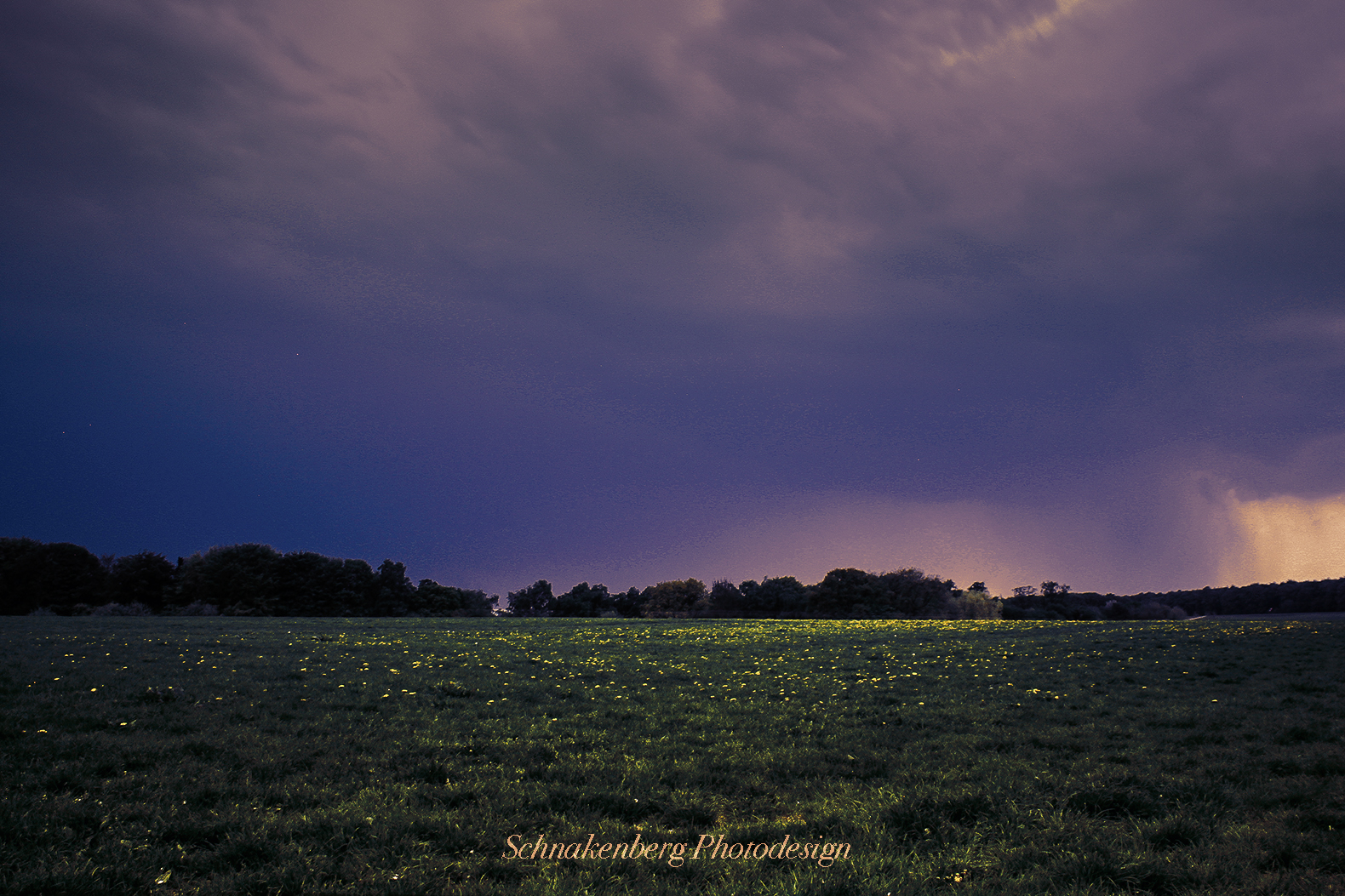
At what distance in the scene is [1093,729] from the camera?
13141 millimetres

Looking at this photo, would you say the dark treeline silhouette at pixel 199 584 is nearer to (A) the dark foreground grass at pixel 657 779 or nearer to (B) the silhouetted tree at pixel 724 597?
(B) the silhouetted tree at pixel 724 597

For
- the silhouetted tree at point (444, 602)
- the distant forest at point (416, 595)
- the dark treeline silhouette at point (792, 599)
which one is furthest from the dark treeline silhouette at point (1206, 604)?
the silhouetted tree at point (444, 602)

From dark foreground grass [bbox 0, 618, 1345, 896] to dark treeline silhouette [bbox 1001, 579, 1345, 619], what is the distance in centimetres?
10522

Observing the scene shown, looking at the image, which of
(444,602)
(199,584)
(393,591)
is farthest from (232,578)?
(444,602)

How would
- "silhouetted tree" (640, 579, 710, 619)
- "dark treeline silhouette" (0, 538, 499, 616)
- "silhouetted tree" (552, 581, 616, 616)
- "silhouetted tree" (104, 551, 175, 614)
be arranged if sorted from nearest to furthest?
"dark treeline silhouette" (0, 538, 499, 616) → "silhouetted tree" (104, 551, 175, 614) → "silhouetted tree" (552, 581, 616, 616) → "silhouetted tree" (640, 579, 710, 619)

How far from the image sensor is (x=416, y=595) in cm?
11188

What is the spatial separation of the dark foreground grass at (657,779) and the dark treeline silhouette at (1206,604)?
345 feet

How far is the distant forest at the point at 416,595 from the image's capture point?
82.6 metres

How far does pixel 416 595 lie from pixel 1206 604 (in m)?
141

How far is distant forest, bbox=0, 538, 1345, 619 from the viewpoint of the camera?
82.6 metres

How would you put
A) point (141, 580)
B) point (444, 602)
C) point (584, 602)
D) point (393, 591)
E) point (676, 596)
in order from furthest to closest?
1. point (676, 596)
2. point (584, 602)
3. point (444, 602)
4. point (393, 591)
5. point (141, 580)

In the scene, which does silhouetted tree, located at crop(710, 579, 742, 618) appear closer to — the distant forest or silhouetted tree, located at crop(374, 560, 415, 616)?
the distant forest

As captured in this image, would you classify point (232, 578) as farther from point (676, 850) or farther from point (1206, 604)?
point (1206, 604)

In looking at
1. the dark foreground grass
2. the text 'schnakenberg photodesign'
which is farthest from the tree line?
→ the text 'schnakenberg photodesign'
